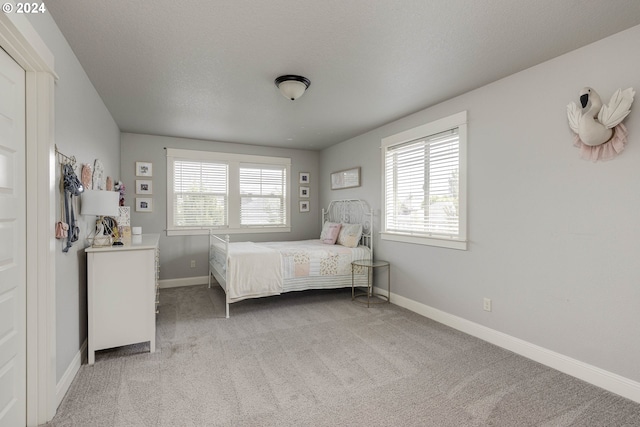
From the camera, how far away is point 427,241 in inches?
144

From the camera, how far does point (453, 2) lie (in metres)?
1.82

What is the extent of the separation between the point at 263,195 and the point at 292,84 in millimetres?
3117

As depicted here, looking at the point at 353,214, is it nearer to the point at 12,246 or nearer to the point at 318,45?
the point at 318,45

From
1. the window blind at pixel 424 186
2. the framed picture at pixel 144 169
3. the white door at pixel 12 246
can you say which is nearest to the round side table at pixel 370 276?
the window blind at pixel 424 186

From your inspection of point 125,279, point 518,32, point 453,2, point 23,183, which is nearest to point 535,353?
point 518,32

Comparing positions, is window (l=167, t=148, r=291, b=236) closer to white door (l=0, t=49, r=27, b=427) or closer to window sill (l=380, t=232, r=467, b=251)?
window sill (l=380, t=232, r=467, b=251)

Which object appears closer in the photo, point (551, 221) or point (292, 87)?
point (551, 221)

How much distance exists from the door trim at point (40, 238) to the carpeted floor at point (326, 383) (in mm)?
193

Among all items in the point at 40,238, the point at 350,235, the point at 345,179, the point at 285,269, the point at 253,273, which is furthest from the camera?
the point at 345,179

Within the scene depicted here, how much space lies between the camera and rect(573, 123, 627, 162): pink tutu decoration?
6.94 ft

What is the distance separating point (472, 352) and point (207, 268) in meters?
4.06

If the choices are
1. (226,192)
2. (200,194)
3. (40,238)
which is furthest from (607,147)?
(200,194)

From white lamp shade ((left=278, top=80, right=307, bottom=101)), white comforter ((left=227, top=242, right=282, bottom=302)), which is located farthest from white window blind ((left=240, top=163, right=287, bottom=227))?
white lamp shade ((left=278, top=80, right=307, bottom=101))

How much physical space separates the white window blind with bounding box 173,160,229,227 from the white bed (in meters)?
0.74
